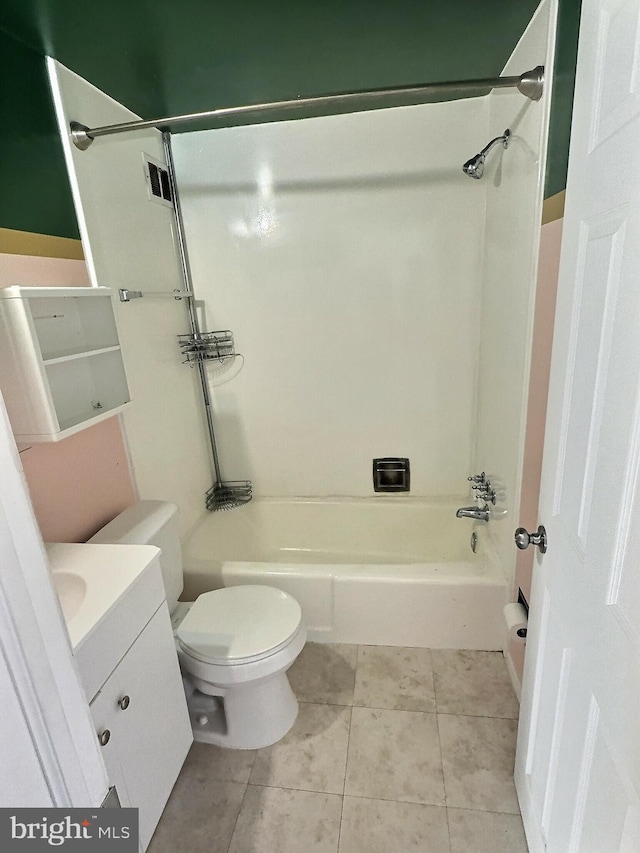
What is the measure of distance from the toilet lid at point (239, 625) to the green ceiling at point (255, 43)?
1368mm

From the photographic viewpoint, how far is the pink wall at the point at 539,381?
127 centimetres

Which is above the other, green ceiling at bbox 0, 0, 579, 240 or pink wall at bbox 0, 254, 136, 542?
green ceiling at bbox 0, 0, 579, 240

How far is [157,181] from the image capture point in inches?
81.0

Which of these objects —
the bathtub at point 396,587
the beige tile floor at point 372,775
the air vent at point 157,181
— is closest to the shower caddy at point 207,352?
the air vent at point 157,181

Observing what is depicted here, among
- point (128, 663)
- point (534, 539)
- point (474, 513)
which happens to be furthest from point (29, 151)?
point (474, 513)

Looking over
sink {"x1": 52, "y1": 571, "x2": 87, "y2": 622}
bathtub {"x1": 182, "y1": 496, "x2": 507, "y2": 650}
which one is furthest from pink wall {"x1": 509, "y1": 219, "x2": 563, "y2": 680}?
sink {"x1": 52, "y1": 571, "x2": 87, "y2": 622}

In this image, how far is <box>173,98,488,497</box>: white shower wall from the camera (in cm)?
210

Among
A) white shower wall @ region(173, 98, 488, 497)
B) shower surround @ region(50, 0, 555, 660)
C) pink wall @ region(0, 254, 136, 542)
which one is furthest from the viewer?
white shower wall @ region(173, 98, 488, 497)

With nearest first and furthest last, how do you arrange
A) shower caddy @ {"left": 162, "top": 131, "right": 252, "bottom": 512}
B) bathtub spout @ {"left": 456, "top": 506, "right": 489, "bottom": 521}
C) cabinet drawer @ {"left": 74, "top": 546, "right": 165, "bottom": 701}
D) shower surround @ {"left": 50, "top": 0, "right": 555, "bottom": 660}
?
cabinet drawer @ {"left": 74, "top": 546, "right": 165, "bottom": 701} < shower surround @ {"left": 50, "top": 0, "right": 555, "bottom": 660} < bathtub spout @ {"left": 456, "top": 506, "right": 489, "bottom": 521} < shower caddy @ {"left": 162, "top": 131, "right": 252, "bottom": 512}

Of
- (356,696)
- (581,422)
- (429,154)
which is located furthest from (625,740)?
(429,154)

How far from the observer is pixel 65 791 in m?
0.57

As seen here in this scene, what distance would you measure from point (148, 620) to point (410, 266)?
1.87 metres

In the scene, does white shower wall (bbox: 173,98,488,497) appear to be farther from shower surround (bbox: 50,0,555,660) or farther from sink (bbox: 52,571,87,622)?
sink (bbox: 52,571,87,622)

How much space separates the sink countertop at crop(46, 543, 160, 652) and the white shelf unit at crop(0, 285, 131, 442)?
0.34 metres
